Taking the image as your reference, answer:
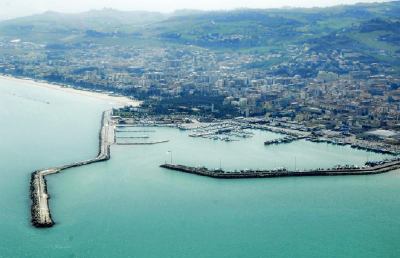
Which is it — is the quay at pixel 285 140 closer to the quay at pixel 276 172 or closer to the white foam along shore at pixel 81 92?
the quay at pixel 276 172

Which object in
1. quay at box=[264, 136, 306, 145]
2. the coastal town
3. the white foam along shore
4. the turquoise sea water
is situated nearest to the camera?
the turquoise sea water

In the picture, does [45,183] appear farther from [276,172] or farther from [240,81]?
[240,81]

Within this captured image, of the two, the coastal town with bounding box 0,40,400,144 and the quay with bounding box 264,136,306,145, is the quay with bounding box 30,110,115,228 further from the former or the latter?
the coastal town with bounding box 0,40,400,144

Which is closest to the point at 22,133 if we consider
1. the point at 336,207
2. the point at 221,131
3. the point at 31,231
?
the point at 221,131

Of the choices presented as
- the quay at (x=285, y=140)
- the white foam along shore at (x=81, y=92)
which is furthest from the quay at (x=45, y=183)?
the white foam along shore at (x=81, y=92)

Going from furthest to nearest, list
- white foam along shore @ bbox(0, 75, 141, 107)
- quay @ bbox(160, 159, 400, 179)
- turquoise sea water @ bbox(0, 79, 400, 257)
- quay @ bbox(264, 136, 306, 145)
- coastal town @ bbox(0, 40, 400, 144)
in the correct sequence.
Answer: white foam along shore @ bbox(0, 75, 141, 107) < coastal town @ bbox(0, 40, 400, 144) < quay @ bbox(264, 136, 306, 145) < quay @ bbox(160, 159, 400, 179) < turquoise sea water @ bbox(0, 79, 400, 257)

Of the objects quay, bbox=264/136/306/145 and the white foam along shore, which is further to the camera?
the white foam along shore

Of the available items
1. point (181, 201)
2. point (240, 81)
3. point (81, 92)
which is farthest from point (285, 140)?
point (81, 92)

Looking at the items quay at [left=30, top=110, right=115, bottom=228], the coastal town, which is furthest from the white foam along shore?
quay at [left=30, top=110, right=115, bottom=228]

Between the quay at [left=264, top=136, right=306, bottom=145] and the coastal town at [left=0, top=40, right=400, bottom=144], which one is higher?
the coastal town at [left=0, top=40, right=400, bottom=144]
